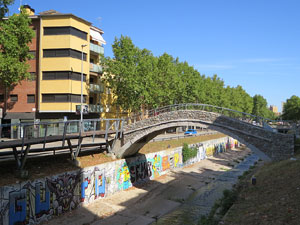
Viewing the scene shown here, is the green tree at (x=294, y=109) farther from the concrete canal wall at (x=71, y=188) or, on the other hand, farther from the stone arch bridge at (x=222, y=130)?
the stone arch bridge at (x=222, y=130)

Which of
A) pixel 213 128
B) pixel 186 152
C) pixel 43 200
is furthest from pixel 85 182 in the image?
pixel 186 152

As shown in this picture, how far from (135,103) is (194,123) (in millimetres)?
19432

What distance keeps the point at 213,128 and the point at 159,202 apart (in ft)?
28.3

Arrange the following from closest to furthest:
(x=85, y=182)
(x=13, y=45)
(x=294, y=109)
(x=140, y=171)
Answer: (x=85, y=182), (x=140, y=171), (x=13, y=45), (x=294, y=109)

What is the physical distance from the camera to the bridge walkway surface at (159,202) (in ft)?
63.0

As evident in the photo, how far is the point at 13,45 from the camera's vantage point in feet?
99.5

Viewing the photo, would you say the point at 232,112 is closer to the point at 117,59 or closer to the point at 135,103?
the point at 135,103

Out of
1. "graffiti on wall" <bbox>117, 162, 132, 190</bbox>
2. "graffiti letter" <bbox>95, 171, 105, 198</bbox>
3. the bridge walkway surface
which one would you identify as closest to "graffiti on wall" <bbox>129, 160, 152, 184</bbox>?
"graffiti on wall" <bbox>117, 162, 132, 190</bbox>

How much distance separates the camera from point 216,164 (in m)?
44.6

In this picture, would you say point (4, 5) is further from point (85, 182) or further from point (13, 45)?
point (85, 182)

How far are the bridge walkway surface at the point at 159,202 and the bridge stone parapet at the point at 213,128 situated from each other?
5.05 m

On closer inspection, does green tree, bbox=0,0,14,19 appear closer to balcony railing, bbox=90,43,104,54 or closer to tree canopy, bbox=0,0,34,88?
tree canopy, bbox=0,0,34,88

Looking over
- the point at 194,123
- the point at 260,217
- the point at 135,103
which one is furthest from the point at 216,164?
the point at 260,217

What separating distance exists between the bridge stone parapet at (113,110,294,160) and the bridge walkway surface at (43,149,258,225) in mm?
5046
